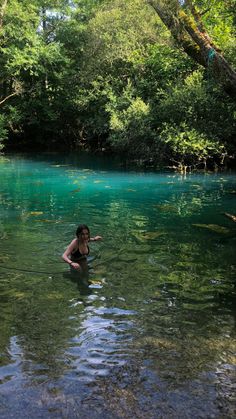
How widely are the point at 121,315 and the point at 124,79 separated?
27.0 metres

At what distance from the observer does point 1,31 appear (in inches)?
1219

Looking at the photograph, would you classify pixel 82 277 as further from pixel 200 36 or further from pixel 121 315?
pixel 200 36

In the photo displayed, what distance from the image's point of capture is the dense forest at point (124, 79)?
19359mm

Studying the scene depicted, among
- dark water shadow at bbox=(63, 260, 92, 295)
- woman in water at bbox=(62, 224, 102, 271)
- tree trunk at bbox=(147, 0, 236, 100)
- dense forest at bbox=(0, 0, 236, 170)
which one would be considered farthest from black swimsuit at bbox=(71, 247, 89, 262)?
tree trunk at bbox=(147, 0, 236, 100)

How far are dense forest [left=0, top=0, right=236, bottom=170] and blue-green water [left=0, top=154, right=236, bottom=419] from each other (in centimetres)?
573

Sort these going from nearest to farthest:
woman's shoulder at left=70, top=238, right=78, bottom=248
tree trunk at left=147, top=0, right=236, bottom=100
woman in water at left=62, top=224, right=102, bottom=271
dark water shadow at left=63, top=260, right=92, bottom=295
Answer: dark water shadow at left=63, top=260, right=92, bottom=295 → woman in water at left=62, top=224, right=102, bottom=271 → woman's shoulder at left=70, top=238, right=78, bottom=248 → tree trunk at left=147, top=0, right=236, bottom=100

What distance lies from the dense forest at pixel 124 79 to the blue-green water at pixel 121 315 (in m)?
5.73

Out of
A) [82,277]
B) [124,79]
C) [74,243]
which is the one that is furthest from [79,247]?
[124,79]

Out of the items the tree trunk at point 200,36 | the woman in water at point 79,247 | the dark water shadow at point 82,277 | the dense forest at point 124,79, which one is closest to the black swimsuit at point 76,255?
the woman in water at point 79,247

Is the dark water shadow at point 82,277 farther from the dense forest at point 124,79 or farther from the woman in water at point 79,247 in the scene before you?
the dense forest at point 124,79

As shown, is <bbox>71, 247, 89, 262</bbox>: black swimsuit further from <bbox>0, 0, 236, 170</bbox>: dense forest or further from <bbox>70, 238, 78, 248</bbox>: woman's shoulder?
<bbox>0, 0, 236, 170</bbox>: dense forest

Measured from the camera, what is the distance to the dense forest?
63.5 feet

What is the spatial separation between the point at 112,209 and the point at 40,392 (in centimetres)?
1016

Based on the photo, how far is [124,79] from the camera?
3100cm
